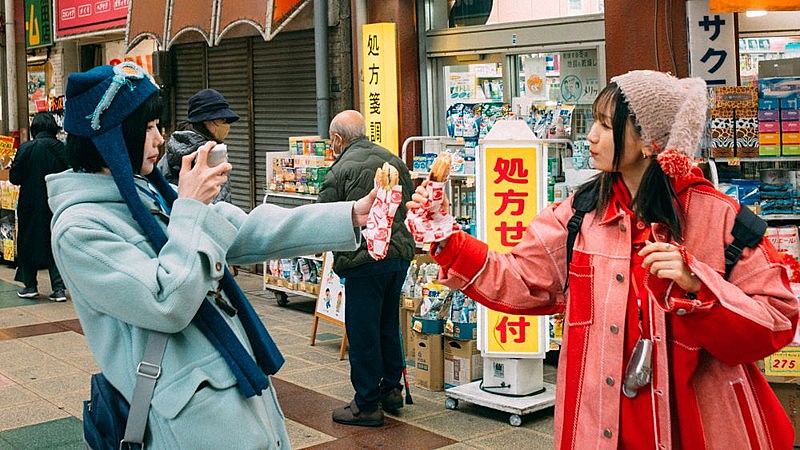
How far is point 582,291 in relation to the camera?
294 cm

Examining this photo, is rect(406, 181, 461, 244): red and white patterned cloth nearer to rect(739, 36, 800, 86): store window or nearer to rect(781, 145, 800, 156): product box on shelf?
rect(781, 145, 800, 156): product box on shelf

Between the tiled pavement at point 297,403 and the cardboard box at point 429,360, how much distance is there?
85 millimetres

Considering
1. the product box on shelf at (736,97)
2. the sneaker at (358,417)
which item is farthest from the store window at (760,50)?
the sneaker at (358,417)

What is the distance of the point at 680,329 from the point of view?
2.77m

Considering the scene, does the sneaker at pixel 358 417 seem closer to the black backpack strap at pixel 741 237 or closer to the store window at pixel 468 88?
the store window at pixel 468 88

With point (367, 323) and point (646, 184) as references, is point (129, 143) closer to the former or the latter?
point (646, 184)

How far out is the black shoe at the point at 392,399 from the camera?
677cm

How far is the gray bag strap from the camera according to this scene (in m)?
2.59

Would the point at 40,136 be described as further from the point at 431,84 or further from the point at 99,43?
the point at 99,43

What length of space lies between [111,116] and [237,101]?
1077 centimetres

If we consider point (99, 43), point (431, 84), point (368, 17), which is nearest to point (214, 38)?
point (368, 17)

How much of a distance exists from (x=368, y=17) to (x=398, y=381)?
5.20 metres

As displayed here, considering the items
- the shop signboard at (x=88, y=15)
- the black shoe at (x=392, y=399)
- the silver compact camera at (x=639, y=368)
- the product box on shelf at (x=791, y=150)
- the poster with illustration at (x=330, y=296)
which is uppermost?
the shop signboard at (x=88, y=15)

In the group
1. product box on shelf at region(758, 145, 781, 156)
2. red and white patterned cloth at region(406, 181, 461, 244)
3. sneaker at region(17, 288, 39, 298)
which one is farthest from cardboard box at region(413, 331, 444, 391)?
sneaker at region(17, 288, 39, 298)
